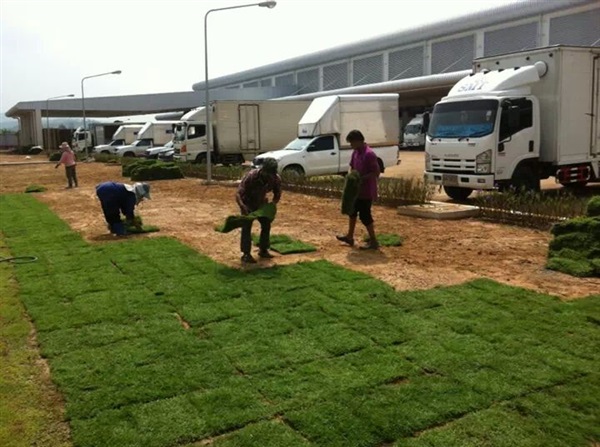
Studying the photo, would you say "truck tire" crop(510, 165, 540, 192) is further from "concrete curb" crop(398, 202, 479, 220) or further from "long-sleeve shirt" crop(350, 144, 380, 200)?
"long-sleeve shirt" crop(350, 144, 380, 200)

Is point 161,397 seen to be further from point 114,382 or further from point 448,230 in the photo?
point 448,230

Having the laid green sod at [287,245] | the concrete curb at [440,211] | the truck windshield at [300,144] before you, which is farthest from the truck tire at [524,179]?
the truck windshield at [300,144]

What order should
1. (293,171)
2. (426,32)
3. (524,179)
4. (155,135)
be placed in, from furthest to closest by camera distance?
(426,32) < (155,135) < (293,171) < (524,179)

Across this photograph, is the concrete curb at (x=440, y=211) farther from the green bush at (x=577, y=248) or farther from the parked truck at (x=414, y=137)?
the parked truck at (x=414, y=137)

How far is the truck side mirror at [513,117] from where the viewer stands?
43.2ft

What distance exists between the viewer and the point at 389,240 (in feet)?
31.5

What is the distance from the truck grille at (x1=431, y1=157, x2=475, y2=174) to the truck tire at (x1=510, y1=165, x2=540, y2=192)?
994 mm

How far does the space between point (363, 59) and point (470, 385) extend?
61674 millimetres

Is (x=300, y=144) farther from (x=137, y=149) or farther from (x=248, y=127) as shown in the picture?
(x=137, y=149)

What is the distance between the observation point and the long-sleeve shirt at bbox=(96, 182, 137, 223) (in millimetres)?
10438

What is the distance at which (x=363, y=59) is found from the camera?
62938 mm

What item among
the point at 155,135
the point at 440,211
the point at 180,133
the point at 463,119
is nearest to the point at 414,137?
the point at 155,135

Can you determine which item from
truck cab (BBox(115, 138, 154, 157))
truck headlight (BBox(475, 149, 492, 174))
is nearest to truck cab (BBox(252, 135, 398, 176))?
truck headlight (BBox(475, 149, 492, 174))

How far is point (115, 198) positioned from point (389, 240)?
4.76 metres
